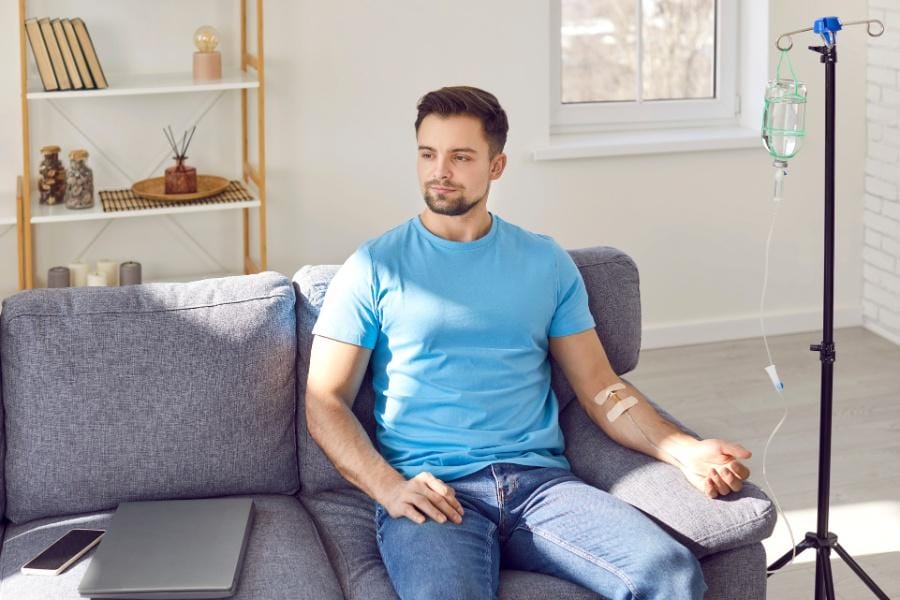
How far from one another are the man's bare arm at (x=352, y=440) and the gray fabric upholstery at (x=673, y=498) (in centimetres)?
34

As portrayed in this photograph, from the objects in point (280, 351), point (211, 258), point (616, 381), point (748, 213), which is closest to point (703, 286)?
point (748, 213)

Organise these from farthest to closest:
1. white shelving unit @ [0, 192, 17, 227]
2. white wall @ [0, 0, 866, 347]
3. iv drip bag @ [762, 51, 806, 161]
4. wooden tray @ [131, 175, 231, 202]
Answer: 1. white wall @ [0, 0, 866, 347]
2. wooden tray @ [131, 175, 231, 202]
3. white shelving unit @ [0, 192, 17, 227]
4. iv drip bag @ [762, 51, 806, 161]

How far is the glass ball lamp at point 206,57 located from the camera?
4.10 m

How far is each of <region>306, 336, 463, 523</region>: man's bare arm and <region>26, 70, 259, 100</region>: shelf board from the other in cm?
172

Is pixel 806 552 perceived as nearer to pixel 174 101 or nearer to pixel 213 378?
pixel 213 378

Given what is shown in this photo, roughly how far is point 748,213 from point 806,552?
1959 millimetres

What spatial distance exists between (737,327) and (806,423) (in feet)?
3.03

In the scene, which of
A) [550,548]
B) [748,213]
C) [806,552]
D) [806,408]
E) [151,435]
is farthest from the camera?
[748,213]

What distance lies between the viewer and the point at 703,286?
4965 millimetres

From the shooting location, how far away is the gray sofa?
7.61 feet

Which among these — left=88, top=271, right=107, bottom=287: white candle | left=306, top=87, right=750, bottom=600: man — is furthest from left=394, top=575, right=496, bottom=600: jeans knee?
left=88, top=271, right=107, bottom=287: white candle

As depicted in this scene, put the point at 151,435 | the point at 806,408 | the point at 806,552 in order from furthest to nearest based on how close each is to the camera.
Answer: the point at 806,408, the point at 806,552, the point at 151,435

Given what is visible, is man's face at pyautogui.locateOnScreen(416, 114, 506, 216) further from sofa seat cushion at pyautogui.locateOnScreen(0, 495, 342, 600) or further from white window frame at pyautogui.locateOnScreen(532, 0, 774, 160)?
white window frame at pyautogui.locateOnScreen(532, 0, 774, 160)

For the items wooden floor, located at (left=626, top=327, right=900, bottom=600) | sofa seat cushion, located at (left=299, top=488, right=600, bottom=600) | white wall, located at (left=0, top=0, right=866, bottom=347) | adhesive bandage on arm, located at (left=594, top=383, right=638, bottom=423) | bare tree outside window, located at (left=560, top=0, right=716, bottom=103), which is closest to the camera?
sofa seat cushion, located at (left=299, top=488, right=600, bottom=600)
